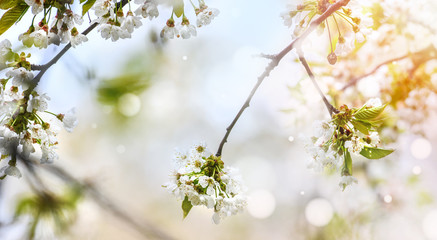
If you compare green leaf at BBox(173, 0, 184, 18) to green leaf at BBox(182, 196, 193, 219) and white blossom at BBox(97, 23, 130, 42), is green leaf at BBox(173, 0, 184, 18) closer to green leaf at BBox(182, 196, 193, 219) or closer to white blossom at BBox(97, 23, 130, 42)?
white blossom at BBox(97, 23, 130, 42)

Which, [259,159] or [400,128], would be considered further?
[259,159]

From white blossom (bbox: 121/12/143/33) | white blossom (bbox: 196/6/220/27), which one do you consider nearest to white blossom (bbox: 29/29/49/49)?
white blossom (bbox: 121/12/143/33)

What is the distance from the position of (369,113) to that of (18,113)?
485mm

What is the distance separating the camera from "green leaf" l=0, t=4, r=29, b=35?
1.54 feet

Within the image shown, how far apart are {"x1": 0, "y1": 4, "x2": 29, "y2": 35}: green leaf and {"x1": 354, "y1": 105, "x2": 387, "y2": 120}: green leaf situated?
1.58ft

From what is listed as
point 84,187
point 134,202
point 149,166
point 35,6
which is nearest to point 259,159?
point 149,166

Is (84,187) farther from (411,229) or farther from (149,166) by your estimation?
(411,229)

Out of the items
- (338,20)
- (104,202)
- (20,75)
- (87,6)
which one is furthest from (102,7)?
(104,202)

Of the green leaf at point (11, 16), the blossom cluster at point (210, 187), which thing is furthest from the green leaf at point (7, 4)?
the blossom cluster at point (210, 187)

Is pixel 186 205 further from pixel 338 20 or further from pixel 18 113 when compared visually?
pixel 338 20

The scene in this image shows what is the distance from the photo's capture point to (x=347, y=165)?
547mm

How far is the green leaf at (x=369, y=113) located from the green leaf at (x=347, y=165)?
6 cm

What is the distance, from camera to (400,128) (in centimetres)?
109

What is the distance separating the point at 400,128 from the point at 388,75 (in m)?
0.17
